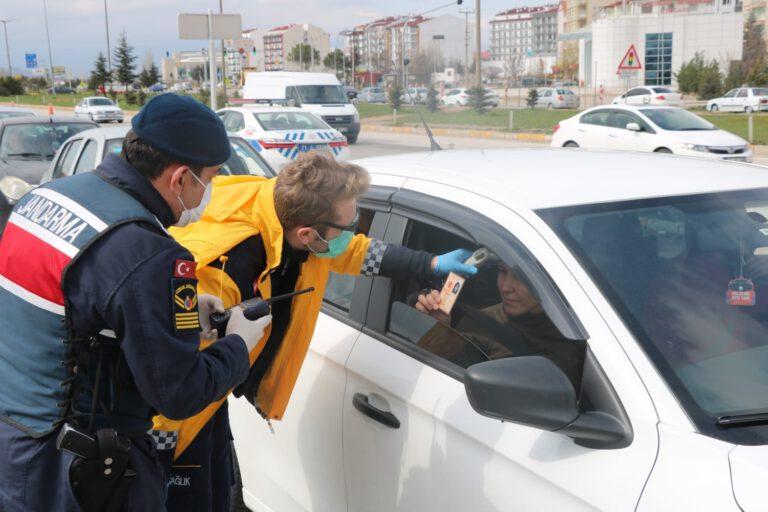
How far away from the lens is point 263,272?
7.71 feet

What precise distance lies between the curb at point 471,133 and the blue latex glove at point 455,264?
22.8 m

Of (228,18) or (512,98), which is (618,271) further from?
(512,98)

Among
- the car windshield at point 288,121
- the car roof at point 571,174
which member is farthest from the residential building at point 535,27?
the car roof at point 571,174

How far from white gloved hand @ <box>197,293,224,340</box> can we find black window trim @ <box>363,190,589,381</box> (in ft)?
1.82

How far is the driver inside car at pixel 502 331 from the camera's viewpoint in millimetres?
2031

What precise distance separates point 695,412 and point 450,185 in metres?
1.01

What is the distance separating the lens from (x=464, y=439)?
2.04 m

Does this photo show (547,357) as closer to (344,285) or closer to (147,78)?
(344,285)

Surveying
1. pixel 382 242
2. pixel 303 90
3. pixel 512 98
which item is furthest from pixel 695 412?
pixel 512 98

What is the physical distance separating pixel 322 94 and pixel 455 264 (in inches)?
985

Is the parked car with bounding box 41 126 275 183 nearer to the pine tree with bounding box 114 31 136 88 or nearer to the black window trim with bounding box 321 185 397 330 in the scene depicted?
the black window trim with bounding box 321 185 397 330

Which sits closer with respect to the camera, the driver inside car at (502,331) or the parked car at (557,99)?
the driver inside car at (502,331)

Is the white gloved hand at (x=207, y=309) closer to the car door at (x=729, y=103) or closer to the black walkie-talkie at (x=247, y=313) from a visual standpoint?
the black walkie-talkie at (x=247, y=313)

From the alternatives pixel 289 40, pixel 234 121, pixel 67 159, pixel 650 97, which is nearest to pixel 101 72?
pixel 650 97
